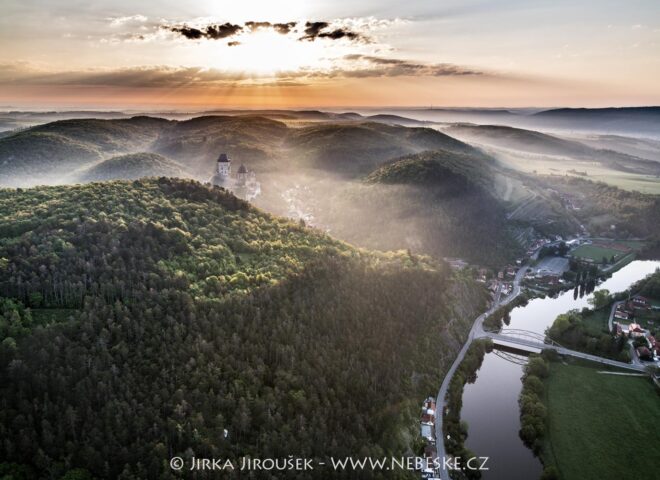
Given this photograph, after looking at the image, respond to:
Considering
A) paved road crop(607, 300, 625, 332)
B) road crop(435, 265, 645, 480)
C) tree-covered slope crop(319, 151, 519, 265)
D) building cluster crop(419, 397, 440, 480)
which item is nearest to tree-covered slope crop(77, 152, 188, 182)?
tree-covered slope crop(319, 151, 519, 265)

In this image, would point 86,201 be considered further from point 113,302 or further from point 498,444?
point 498,444

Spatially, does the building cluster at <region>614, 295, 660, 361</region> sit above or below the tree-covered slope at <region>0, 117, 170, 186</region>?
below

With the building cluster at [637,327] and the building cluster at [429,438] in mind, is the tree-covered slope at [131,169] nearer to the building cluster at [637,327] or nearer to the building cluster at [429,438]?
the building cluster at [429,438]

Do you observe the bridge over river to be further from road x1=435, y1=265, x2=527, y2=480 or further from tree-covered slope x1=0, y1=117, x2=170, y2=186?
tree-covered slope x1=0, y1=117, x2=170, y2=186

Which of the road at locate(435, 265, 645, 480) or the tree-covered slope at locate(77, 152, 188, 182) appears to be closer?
the road at locate(435, 265, 645, 480)

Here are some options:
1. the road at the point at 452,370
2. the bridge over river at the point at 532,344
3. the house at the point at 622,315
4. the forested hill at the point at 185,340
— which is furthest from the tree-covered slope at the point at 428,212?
the forested hill at the point at 185,340

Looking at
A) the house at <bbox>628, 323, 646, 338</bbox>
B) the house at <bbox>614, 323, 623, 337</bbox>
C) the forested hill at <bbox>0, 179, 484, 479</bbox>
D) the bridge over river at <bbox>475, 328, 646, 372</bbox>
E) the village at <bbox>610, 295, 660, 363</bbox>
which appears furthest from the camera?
the house at <bbox>614, 323, 623, 337</bbox>

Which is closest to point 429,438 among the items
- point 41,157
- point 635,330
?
point 635,330
